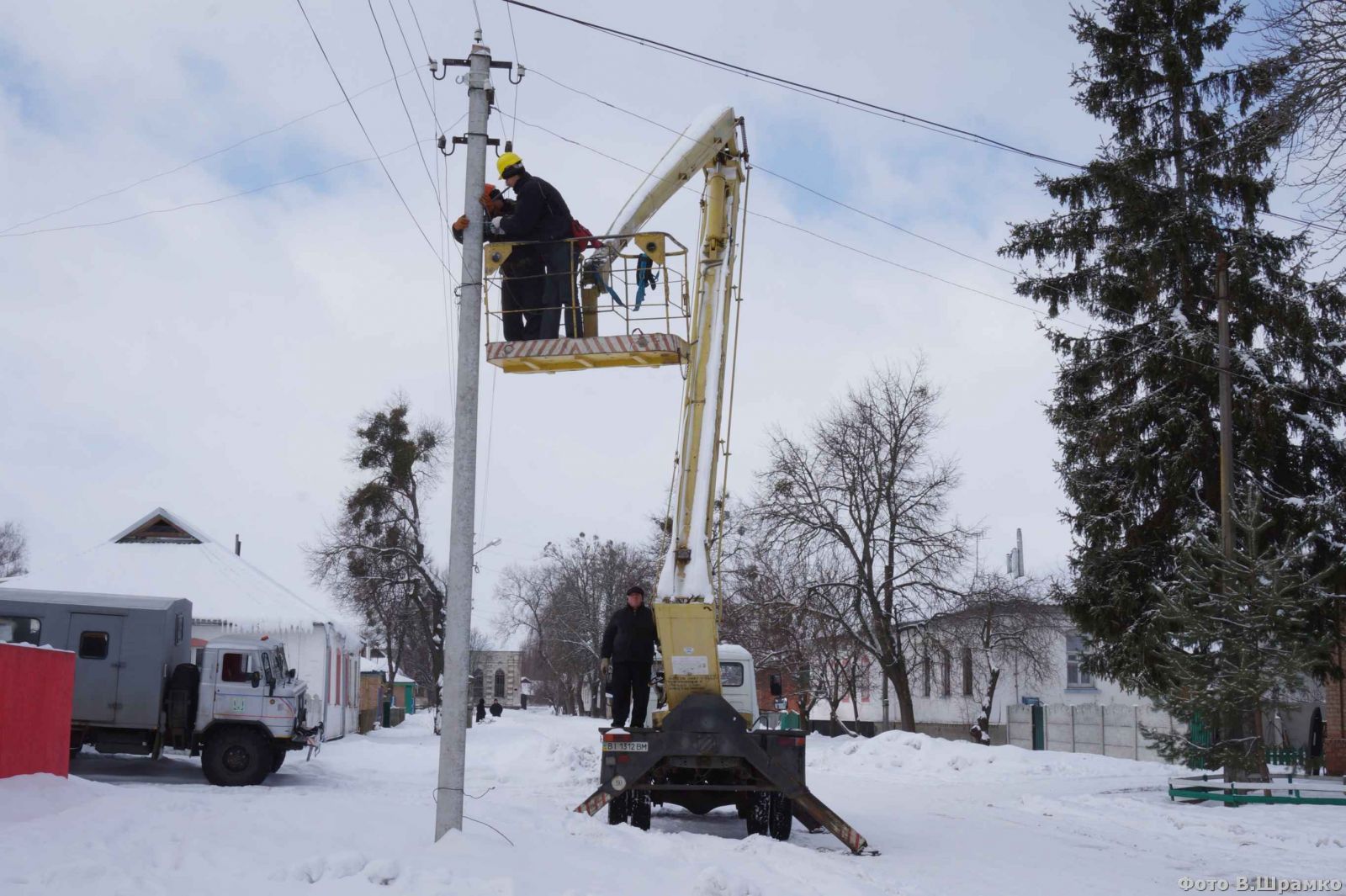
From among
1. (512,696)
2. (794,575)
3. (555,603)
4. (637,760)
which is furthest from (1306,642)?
(512,696)

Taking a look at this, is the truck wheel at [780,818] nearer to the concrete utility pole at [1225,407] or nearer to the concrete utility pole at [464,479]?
the concrete utility pole at [464,479]

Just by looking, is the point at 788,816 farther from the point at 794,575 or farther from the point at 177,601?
the point at 794,575

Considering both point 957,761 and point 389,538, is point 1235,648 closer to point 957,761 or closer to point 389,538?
point 957,761

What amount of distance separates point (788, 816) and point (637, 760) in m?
1.93

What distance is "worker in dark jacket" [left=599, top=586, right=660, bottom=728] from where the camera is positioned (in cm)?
1383

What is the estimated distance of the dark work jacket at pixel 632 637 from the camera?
13812 mm

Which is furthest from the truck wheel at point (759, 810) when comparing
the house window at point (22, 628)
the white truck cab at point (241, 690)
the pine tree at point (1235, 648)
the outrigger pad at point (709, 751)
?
the house window at point (22, 628)

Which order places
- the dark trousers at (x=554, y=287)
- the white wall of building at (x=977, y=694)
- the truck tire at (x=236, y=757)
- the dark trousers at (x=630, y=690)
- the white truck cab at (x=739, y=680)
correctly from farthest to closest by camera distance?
the white wall of building at (x=977, y=694), the truck tire at (x=236, y=757), the white truck cab at (x=739, y=680), the dark trousers at (x=630, y=690), the dark trousers at (x=554, y=287)

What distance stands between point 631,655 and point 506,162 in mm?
5656

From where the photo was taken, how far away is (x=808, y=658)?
142 ft

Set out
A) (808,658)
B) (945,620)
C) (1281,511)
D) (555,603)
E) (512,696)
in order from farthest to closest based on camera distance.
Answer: (512,696) < (555,603) < (808,658) < (945,620) < (1281,511)

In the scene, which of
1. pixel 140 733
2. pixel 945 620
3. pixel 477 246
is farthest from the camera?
pixel 945 620

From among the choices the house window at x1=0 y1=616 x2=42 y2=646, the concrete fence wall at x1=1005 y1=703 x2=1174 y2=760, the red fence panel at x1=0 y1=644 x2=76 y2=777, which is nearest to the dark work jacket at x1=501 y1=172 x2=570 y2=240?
the red fence panel at x1=0 y1=644 x2=76 y2=777

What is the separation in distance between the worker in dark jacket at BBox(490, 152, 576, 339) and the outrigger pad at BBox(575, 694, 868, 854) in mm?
4435
